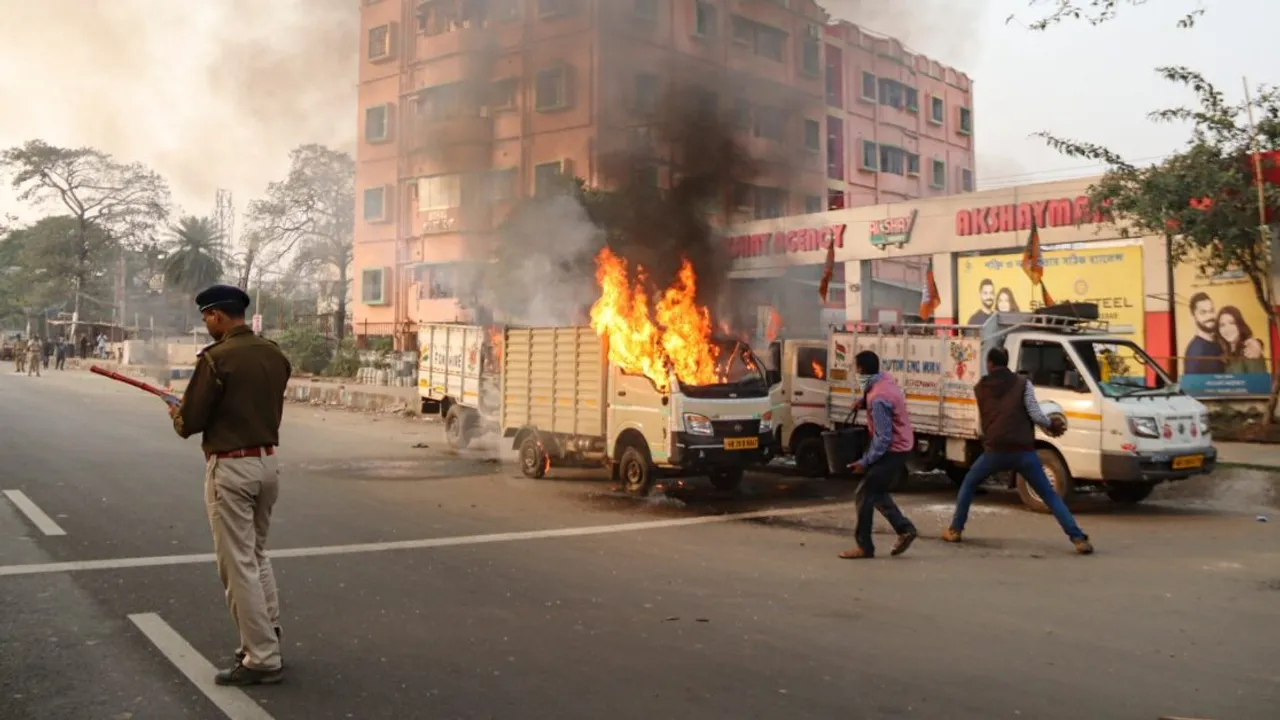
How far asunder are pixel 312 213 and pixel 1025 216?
122ft

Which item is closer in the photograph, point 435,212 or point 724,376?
point 724,376

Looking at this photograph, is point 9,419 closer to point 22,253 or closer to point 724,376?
point 724,376

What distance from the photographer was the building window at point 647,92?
15305 millimetres

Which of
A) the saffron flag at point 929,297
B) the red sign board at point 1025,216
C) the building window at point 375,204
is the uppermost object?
the building window at point 375,204

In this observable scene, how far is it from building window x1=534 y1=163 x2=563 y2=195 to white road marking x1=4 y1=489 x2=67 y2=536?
15593mm

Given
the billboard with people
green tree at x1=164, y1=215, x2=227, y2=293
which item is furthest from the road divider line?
green tree at x1=164, y1=215, x2=227, y2=293

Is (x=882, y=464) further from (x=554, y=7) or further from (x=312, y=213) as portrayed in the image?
(x=312, y=213)

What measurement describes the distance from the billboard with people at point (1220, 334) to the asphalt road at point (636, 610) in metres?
7.18

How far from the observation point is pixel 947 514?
9.83 meters

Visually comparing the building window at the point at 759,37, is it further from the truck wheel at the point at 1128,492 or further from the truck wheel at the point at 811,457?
the truck wheel at the point at 1128,492

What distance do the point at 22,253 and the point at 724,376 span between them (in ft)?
211

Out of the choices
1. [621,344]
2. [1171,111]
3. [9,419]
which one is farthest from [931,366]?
[9,419]

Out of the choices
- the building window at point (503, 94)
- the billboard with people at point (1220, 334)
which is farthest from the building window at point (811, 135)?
the billboard with people at point (1220, 334)

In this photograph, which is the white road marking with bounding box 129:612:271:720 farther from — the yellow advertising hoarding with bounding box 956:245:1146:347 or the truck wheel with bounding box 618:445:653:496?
the yellow advertising hoarding with bounding box 956:245:1146:347
